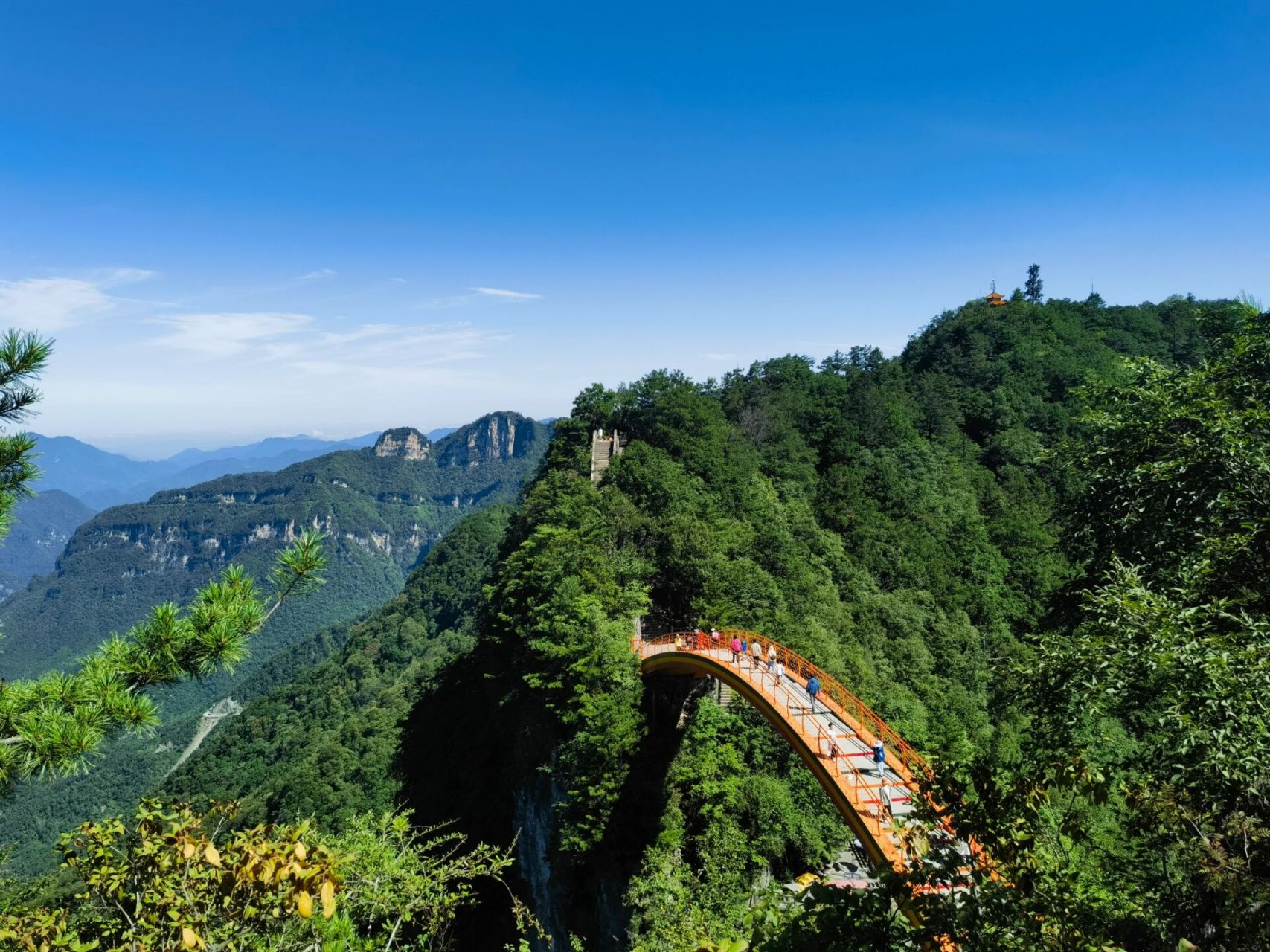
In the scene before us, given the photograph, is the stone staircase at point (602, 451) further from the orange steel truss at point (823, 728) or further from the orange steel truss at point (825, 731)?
the orange steel truss at point (823, 728)

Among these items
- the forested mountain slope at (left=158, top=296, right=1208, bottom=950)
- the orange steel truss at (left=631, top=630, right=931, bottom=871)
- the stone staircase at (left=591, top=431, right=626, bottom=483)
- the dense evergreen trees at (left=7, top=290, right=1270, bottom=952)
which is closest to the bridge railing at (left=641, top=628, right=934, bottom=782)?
the orange steel truss at (left=631, top=630, right=931, bottom=871)

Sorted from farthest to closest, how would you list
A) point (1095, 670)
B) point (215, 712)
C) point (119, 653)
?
point (215, 712) → point (1095, 670) → point (119, 653)

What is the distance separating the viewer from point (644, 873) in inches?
693

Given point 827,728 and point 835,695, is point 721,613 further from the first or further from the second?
point 827,728

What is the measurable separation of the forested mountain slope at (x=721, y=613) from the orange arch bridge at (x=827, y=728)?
138 centimetres

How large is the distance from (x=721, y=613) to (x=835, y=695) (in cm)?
557

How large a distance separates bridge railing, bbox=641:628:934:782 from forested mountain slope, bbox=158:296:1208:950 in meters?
1.25

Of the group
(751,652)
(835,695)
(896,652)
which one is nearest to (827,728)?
(835,695)

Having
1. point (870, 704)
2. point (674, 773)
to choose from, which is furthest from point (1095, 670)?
point (870, 704)

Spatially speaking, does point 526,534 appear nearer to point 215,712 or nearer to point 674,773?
point 674,773

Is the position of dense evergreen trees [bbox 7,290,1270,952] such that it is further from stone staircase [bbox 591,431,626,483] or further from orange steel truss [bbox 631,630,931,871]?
stone staircase [bbox 591,431,626,483]

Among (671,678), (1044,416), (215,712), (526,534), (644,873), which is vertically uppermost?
(1044,416)

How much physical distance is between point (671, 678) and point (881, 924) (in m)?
18.6

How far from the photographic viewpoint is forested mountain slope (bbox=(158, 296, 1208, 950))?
18359mm
